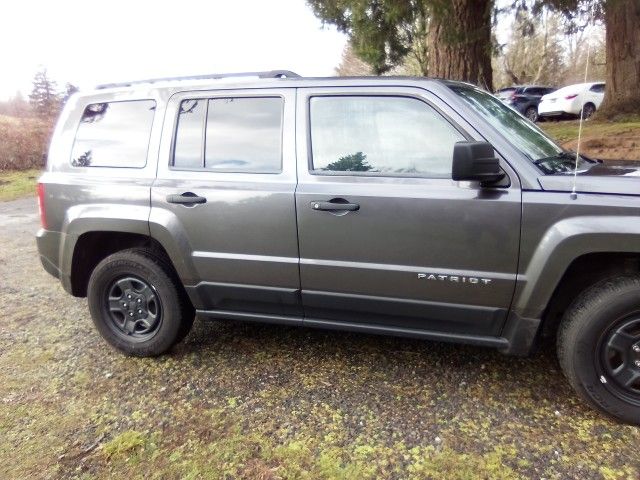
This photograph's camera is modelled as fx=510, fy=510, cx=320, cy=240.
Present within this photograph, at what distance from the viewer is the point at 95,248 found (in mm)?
3725

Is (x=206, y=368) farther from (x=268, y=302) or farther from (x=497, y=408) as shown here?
(x=497, y=408)

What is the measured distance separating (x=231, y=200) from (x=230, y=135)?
0.45 metres

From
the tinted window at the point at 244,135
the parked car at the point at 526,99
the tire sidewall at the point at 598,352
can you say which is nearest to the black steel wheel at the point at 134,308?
the tinted window at the point at 244,135

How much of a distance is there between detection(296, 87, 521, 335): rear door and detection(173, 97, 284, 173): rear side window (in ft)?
0.66

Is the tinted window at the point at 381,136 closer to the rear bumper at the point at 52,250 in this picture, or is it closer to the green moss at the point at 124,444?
the green moss at the point at 124,444

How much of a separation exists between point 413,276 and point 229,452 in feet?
4.43

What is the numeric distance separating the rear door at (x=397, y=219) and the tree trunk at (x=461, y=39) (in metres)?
5.54

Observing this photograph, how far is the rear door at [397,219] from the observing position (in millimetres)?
2746

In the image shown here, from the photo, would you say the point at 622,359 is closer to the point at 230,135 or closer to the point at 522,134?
the point at 522,134

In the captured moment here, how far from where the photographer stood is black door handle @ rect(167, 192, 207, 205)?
3.24 meters

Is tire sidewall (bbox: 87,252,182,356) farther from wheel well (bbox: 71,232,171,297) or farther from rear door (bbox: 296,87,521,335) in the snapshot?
rear door (bbox: 296,87,521,335)

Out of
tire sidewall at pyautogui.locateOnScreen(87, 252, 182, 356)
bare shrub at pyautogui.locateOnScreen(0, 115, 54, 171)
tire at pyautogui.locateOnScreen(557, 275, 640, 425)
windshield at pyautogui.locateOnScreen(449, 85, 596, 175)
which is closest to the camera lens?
tire at pyautogui.locateOnScreen(557, 275, 640, 425)

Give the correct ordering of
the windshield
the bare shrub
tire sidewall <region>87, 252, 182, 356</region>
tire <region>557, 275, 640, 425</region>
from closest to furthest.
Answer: tire <region>557, 275, 640, 425</region> < the windshield < tire sidewall <region>87, 252, 182, 356</region> < the bare shrub

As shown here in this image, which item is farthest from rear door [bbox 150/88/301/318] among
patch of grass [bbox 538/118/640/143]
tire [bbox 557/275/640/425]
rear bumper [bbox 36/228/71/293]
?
patch of grass [bbox 538/118/640/143]
